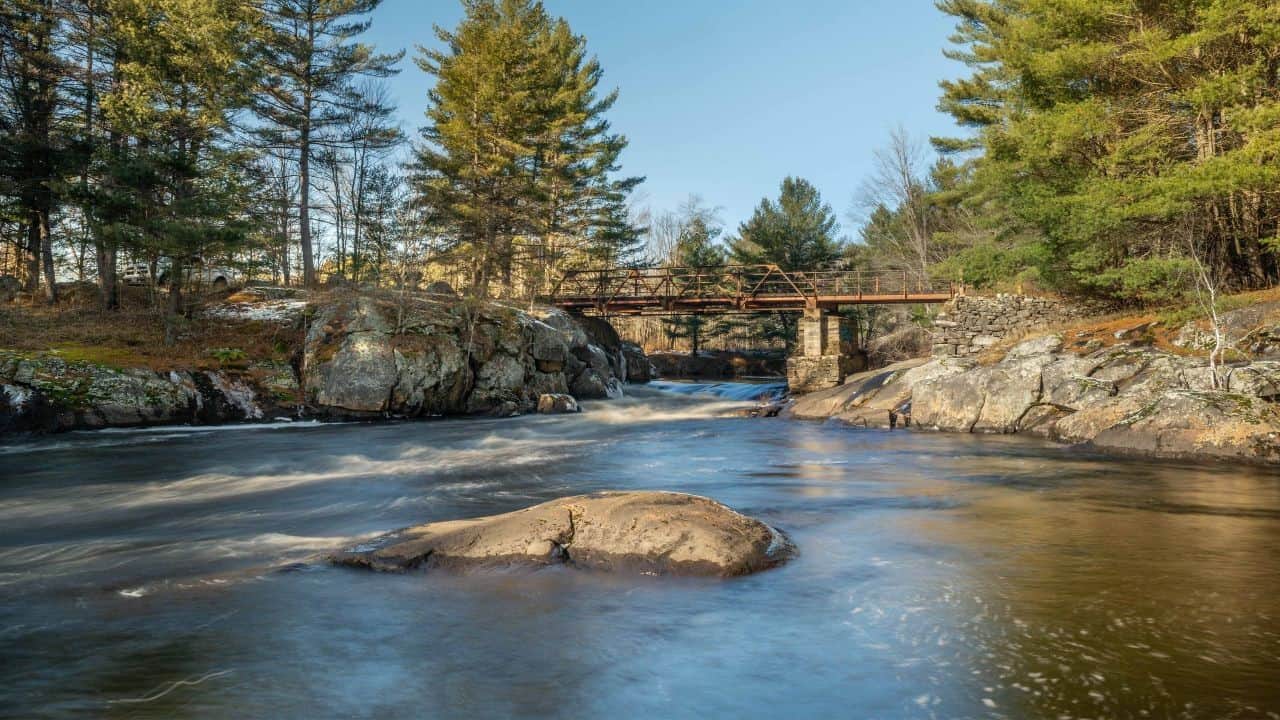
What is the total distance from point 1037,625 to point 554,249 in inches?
1370

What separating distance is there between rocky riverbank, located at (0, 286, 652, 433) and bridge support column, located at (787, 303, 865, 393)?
31.2 feet

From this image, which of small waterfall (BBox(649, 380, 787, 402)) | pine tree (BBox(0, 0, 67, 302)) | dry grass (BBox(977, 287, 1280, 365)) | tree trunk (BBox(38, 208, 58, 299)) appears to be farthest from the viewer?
small waterfall (BBox(649, 380, 787, 402))

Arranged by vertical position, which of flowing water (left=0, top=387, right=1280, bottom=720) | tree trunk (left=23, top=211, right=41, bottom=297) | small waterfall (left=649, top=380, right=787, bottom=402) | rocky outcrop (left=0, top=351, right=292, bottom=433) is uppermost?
tree trunk (left=23, top=211, right=41, bottom=297)

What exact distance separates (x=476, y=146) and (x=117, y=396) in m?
17.1

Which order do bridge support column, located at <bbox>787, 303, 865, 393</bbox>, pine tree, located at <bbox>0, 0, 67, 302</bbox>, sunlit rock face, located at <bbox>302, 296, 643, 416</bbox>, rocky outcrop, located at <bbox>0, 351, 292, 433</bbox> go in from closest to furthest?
rocky outcrop, located at <bbox>0, 351, 292, 433</bbox> → sunlit rock face, located at <bbox>302, 296, 643, 416</bbox> → pine tree, located at <bbox>0, 0, 67, 302</bbox> → bridge support column, located at <bbox>787, 303, 865, 393</bbox>

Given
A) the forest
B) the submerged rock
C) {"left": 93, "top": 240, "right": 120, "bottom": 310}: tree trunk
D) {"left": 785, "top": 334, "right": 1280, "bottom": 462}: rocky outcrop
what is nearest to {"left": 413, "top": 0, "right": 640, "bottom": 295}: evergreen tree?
the forest

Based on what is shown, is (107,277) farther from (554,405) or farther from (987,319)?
(987,319)

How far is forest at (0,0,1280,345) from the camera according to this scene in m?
16.9

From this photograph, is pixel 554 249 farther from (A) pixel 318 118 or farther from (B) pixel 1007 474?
(B) pixel 1007 474

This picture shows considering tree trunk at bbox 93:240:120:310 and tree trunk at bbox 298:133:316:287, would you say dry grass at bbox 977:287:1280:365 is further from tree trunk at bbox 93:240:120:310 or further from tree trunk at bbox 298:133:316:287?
tree trunk at bbox 93:240:120:310

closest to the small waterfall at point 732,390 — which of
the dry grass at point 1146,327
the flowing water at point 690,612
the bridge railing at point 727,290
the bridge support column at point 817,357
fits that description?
the bridge support column at point 817,357

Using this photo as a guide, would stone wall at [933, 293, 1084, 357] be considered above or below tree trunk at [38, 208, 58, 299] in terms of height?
below

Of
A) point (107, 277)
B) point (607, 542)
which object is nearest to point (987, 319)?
point (607, 542)

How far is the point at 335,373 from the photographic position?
802 inches
